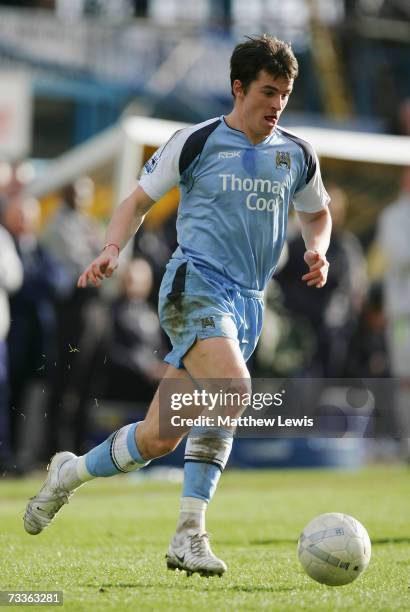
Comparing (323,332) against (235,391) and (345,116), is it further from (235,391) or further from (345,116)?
(345,116)

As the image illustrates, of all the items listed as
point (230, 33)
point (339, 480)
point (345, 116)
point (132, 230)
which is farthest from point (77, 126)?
point (132, 230)

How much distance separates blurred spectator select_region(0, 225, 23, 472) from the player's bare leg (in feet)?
20.2

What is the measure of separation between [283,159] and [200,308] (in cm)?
86

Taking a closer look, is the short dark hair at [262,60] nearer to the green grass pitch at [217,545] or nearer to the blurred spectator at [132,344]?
the green grass pitch at [217,545]

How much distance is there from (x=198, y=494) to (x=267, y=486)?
6.40m

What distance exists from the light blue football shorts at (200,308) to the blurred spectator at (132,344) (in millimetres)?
6974

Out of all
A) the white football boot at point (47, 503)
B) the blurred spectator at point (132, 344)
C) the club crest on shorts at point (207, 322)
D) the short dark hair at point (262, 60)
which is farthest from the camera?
the blurred spectator at point (132, 344)

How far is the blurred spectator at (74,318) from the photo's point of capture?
13.2 m

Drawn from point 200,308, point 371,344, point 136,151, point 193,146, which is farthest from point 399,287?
point 200,308

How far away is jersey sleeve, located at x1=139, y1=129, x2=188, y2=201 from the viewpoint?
6.28 m

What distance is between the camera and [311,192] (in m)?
6.63

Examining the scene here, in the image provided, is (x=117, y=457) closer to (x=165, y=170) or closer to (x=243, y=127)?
(x=165, y=170)

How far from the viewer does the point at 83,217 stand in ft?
43.3

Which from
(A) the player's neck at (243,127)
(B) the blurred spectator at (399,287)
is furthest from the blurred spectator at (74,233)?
(A) the player's neck at (243,127)
